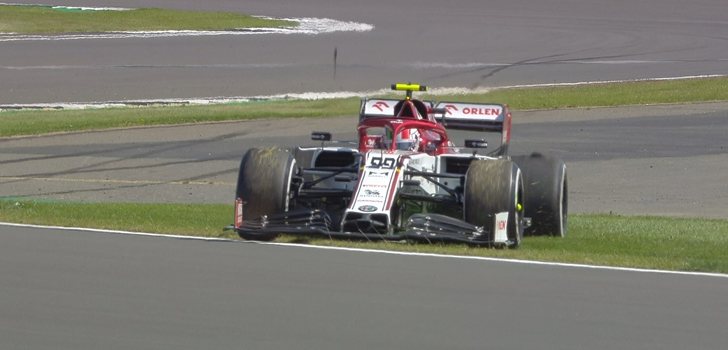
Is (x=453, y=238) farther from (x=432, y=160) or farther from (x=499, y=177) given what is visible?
(x=432, y=160)

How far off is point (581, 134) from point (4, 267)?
13.6 meters

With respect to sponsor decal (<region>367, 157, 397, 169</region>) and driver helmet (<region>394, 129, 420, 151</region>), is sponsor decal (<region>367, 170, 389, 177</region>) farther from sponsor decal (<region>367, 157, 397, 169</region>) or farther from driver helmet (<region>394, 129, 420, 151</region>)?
driver helmet (<region>394, 129, 420, 151</region>)

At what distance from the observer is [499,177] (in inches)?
483

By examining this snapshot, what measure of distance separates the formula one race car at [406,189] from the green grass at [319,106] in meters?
9.72

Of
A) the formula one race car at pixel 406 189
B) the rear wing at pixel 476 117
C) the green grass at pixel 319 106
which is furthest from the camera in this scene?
the green grass at pixel 319 106

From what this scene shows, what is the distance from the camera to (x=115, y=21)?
131ft

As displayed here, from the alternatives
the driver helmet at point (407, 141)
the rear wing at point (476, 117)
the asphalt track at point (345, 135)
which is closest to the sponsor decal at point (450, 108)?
the rear wing at point (476, 117)

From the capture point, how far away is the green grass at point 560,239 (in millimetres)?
→ 11656

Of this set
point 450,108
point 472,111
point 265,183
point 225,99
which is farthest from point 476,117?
point 225,99

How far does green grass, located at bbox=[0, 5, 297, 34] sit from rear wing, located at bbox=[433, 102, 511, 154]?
24891mm

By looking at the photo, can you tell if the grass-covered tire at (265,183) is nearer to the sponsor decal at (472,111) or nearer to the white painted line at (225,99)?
the sponsor decal at (472,111)

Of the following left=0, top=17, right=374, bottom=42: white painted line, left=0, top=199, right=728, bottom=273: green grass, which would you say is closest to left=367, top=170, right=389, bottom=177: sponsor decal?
left=0, top=199, right=728, bottom=273: green grass

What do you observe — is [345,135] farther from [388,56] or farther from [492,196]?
[388,56]

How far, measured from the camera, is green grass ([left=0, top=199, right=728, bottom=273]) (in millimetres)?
11656
